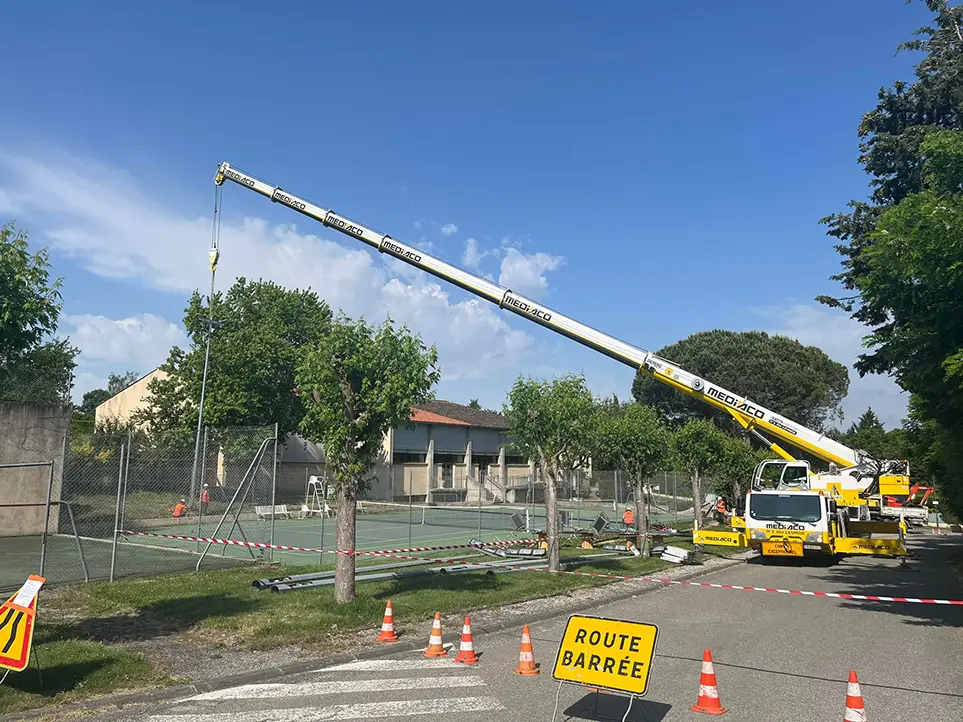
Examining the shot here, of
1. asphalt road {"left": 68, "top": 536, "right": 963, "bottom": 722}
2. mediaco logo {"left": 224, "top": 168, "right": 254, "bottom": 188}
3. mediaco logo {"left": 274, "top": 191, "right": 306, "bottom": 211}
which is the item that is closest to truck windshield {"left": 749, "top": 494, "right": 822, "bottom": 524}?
asphalt road {"left": 68, "top": 536, "right": 963, "bottom": 722}

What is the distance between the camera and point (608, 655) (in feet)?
21.2

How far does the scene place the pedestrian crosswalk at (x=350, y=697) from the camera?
22.0 feet

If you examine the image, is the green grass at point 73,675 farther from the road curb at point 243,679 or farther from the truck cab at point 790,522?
the truck cab at point 790,522

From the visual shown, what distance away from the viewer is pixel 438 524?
98.6ft

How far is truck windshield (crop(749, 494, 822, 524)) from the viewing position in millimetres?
20125

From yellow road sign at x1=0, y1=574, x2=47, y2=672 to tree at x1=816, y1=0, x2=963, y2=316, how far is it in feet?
83.7

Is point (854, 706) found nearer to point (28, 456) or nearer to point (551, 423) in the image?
point (551, 423)

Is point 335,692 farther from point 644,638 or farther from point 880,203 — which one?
point 880,203

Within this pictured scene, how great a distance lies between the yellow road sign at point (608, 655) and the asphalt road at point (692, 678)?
→ 487 millimetres

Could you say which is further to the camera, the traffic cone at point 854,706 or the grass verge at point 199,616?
the grass verge at point 199,616

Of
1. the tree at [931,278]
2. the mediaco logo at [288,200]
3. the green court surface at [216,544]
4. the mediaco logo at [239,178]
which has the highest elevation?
the mediaco logo at [239,178]

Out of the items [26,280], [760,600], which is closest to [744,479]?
[760,600]

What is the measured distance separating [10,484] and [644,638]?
21710 millimetres

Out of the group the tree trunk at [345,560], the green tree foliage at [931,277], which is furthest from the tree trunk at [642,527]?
the tree trunk at [345,560]
